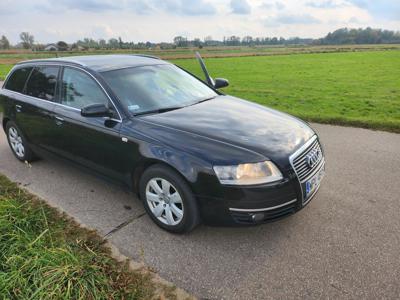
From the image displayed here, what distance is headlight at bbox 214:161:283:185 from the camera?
2.85 m

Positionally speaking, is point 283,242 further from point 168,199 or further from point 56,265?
point 56,265

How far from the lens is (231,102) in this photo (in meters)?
4.24

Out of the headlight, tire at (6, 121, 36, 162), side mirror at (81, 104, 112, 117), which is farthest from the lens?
tire at (6, 121, 36, 162)

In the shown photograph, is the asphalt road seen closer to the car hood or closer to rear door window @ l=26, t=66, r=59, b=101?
the car hood

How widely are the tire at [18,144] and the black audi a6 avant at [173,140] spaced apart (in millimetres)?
433

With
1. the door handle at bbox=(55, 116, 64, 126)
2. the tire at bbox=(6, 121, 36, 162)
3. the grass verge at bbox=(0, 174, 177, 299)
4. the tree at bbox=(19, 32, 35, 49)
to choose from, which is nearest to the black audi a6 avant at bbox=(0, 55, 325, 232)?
the door handle at bbox=(55, 116, 64, 126)

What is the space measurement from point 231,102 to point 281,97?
7291 mm

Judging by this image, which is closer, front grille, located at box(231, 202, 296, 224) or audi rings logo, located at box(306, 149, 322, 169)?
front grille, located at box(231, 202, 296, 224)

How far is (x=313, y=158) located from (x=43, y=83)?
3653mm

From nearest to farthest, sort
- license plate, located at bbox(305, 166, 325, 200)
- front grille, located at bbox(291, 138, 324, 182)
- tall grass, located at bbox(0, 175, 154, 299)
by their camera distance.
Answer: tall grass, located at bbox(0, 175, 154, 299) < front grille, located at bbox(291, 138, 324, 182) < license plate, located at bbox(305, 166, 325, 200)

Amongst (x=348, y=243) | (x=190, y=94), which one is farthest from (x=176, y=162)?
(x=348, y=243)

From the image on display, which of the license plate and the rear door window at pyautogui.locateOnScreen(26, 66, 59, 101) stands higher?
the rear door window at pyautogui.locateOnScreen(26, 66, 59, 101)

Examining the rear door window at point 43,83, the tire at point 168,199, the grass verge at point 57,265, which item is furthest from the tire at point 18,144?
the tire at point 168,199

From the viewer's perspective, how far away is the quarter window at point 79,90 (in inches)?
149
